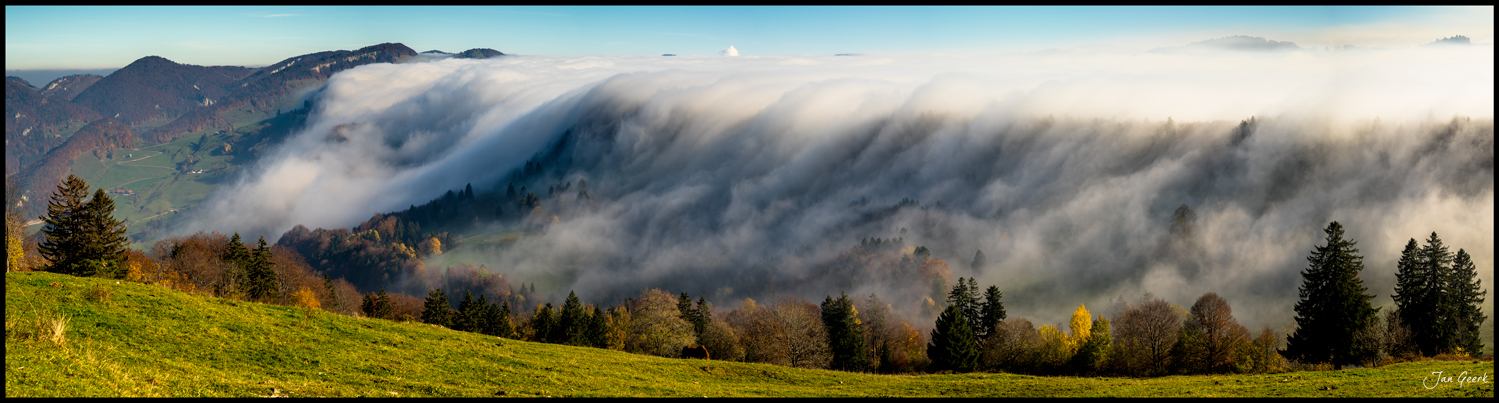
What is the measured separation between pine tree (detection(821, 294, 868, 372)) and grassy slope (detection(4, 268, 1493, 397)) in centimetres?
5364

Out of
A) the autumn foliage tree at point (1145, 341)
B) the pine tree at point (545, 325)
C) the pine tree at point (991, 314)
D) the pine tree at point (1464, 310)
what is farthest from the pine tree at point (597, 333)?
the pine tree at point (1464, 310)

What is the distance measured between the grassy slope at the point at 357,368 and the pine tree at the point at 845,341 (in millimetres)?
53640

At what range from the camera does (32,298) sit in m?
23.7

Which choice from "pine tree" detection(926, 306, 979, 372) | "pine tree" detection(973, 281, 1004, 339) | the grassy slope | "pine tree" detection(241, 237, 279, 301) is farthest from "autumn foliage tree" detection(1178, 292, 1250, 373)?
"pine tree" detection(241, 237, 279, 301)

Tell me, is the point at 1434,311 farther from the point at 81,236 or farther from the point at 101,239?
the point at 81,236

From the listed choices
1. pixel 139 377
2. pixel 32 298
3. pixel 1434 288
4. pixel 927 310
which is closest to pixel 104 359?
pixel 139 377

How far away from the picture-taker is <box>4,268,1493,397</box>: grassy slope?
1747 centimetres

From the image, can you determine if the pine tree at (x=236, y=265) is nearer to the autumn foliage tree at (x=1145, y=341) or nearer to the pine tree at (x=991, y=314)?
the pine tree at (x=991, y=314)

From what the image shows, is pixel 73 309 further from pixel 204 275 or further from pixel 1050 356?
pixel 1050 356

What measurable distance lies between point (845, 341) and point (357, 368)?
70.7m

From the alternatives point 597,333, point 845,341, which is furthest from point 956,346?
point 597,333

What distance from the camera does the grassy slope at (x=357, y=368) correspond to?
57.3 feet

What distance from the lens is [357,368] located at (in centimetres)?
2261

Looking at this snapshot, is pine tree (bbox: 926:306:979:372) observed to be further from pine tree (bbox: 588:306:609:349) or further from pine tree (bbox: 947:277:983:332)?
pine tree (bbox: 588:306:609:349)
